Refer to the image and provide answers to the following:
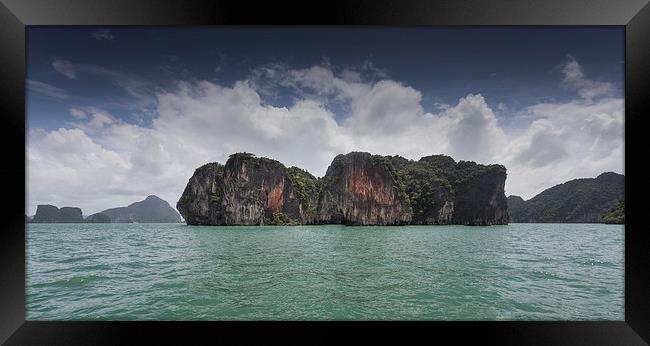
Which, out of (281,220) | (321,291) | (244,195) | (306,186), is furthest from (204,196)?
(321,291)

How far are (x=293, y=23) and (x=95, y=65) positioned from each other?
536 cm

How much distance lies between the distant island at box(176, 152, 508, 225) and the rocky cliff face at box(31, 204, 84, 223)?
121 ft

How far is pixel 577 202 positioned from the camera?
40.9 metres

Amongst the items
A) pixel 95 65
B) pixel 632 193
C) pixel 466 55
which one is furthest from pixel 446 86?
pixel 95 65

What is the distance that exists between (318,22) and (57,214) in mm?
75473

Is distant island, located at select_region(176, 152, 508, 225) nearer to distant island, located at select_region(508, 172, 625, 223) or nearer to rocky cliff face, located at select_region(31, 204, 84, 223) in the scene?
distant island, located at select_region(508, 172, 625, 223)

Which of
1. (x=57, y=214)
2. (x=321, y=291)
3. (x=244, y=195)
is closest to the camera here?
(x=321, y=291)

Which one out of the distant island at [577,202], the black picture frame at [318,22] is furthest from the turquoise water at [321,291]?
the distant island at [577,202]

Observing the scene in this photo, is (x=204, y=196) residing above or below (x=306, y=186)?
below

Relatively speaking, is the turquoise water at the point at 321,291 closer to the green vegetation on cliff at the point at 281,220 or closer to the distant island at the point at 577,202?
the green vegetation on cliff at the point at 281,220

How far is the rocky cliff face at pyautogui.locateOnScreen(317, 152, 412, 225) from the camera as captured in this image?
32.9m

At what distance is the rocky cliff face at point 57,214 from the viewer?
180 feet

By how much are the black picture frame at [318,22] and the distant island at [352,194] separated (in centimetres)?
3021

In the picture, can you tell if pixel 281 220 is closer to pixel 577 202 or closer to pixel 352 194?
pixel 352 194
